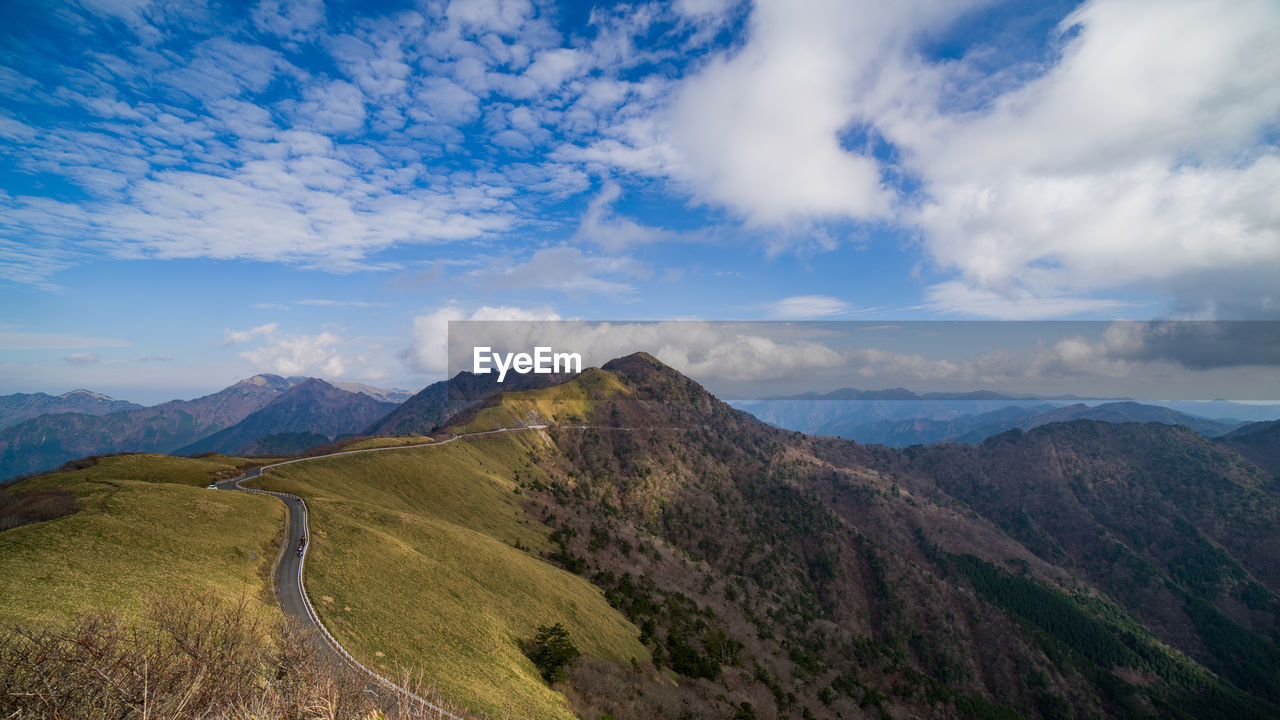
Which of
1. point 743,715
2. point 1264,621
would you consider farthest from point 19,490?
point 1264,621

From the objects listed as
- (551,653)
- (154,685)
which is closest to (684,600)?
(551,653)

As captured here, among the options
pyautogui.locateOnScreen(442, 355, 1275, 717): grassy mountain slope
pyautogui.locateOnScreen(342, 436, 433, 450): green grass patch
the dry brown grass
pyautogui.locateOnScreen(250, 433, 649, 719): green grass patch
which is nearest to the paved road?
pyautogui.locateOnScreen(250, 433, 649, 719): green grass patch

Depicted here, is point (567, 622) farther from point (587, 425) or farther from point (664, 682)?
point (587, 425)

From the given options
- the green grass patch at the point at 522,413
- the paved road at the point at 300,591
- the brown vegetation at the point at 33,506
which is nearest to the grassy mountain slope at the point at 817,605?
the green grass patch at the point at 522,413

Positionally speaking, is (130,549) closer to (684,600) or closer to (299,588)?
(299,588)

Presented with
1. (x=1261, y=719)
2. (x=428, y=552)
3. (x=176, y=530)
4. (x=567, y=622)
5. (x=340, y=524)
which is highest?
(x=176, y=530)

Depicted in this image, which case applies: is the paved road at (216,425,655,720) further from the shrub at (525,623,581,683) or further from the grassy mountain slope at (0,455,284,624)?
the shrub at (525,623,581,683)
